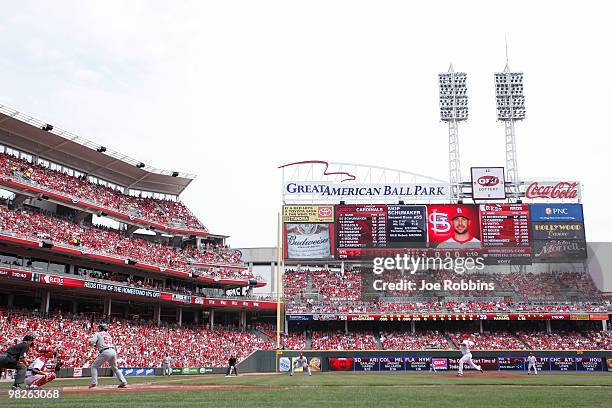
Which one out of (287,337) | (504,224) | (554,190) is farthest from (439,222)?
(287,337)

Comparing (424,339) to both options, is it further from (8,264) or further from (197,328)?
(8,264)

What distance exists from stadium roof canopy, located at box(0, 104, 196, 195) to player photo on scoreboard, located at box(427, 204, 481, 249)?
23336 mm

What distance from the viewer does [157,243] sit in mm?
59031

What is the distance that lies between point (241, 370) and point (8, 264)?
1900cm

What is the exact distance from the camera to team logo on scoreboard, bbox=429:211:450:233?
184 ft

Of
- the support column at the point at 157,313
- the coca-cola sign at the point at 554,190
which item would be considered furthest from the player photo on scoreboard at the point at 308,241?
the coca-cola sign at the point at 554,190

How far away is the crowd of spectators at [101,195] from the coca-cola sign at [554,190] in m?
32.0

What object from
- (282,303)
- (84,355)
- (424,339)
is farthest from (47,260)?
(424,339)

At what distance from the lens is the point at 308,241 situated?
185 feet

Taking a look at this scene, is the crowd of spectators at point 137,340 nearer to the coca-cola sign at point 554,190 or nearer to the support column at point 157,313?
the support column at point 157,313

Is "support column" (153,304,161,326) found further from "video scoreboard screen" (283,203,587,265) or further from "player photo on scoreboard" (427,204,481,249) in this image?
"player photo on scoreboard" (427,204,481,249)

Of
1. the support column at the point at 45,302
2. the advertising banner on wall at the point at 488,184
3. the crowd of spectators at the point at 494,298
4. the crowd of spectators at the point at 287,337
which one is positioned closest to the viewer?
the support column at the point at 45,302

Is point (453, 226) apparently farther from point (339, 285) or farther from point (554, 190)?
point (339, 285)

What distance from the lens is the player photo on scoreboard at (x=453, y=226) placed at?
5575cm
